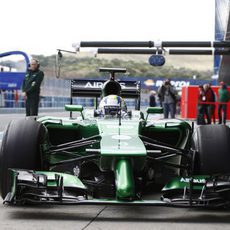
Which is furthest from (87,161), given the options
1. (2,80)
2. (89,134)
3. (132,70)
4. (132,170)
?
(132,70)

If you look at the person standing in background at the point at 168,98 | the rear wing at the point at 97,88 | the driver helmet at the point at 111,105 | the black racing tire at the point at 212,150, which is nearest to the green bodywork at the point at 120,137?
the driver helmet at the point at 111,105

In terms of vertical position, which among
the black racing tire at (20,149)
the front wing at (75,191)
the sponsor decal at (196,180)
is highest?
the black racing tire at (20,149)

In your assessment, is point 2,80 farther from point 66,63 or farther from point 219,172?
point 66,63

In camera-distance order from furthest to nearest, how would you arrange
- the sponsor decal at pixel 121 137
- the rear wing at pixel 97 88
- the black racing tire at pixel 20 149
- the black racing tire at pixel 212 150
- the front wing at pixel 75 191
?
the rear wing at pixel 97 88 → the black racing tire at pixel 212 150 → the sponsor decal at pixel 121 137 → the black racing tire at pixel 20 149 → the front wing at pixel 75 191

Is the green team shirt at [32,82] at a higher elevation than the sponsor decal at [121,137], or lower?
higher

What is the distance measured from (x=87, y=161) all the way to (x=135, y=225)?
144 centimetres

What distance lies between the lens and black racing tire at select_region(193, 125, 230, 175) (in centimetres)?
672

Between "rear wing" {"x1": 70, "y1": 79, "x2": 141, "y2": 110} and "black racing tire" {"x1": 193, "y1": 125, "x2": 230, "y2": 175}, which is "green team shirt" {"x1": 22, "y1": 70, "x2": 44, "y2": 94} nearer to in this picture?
"rear wing" {"x1": 70, "y1": 79, "x2": 141, "y2": 110}

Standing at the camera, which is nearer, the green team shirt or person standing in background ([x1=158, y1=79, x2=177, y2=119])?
the green team shirt

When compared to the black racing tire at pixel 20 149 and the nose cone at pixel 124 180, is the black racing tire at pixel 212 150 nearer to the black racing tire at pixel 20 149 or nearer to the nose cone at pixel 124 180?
the nose cone at pixel 124 180

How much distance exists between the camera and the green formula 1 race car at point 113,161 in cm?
604

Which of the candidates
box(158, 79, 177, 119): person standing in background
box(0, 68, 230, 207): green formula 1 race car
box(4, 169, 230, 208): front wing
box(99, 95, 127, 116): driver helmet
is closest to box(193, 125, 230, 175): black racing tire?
box(0, 68, 230, 207): green formula 1 race car

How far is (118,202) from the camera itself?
19.2ft

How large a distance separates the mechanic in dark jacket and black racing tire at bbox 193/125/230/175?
756 cm
